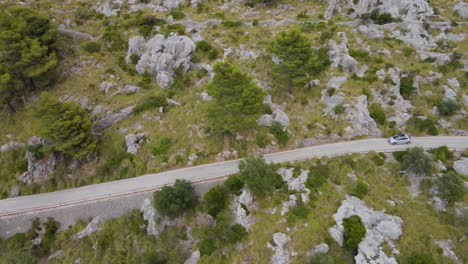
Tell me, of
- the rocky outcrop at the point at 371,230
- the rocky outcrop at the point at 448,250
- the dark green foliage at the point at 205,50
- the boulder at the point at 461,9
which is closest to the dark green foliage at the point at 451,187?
the rocky outcrop at the point at 448,250

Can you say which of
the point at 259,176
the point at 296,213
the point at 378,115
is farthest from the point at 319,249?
the point at 378,115

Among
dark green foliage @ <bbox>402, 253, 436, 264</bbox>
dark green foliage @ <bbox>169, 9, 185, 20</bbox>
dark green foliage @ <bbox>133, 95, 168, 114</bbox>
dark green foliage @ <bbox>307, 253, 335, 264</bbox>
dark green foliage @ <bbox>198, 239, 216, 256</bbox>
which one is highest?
dark green foliage @ <bbox>169, 9, 185, 20</bbox>

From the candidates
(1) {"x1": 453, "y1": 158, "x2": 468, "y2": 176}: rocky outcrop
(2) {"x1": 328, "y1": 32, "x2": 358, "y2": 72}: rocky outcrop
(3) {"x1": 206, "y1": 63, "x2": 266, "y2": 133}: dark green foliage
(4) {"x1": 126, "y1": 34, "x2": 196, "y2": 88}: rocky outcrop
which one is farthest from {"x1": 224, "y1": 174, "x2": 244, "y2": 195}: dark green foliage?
(1) {"x1": 453, "y1": 158, "x2": 468, "y2": 176}: rocky outcrop

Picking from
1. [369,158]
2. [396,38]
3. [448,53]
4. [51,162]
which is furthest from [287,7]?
[51,162]

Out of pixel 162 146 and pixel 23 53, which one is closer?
pixel 162 146

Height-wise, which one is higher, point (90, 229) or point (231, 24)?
point (231, 24)

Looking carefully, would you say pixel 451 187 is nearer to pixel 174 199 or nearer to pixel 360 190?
pixel 360 190

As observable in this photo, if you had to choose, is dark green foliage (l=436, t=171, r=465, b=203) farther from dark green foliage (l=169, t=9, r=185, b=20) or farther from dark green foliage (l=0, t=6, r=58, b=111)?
dark green foliage (l=0, t=6, r=58, b=111)
